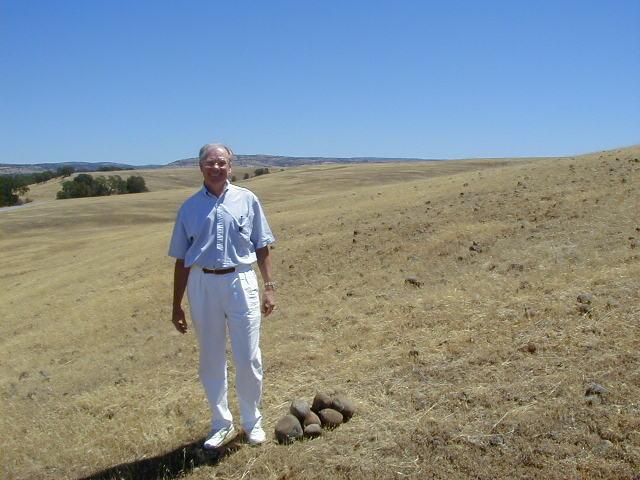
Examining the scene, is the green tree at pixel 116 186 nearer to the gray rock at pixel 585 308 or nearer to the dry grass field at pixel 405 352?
the dry grass field at pixel 405 352

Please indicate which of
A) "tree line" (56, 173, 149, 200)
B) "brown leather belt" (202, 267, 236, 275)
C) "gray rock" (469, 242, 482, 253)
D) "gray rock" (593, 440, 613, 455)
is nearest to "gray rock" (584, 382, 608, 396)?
"gray rock" (593, 440, 613, 455)

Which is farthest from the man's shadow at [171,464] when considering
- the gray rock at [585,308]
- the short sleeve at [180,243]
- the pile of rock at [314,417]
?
the gray rock at [585,308]

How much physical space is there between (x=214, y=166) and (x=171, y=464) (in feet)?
7.46

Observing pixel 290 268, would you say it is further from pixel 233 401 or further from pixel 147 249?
pixel 147 249

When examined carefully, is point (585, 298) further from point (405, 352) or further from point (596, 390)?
point (596, 390)

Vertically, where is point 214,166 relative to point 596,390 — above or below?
above

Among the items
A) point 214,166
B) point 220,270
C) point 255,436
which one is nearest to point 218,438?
point 255,436

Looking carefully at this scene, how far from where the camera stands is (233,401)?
6.37 m

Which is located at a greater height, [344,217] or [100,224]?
[344,217]

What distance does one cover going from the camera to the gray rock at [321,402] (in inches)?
209

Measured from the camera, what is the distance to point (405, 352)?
678cm

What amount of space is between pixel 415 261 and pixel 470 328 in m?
4.05

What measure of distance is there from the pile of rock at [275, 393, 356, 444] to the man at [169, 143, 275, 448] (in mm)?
205

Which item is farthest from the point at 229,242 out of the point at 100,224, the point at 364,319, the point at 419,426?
the point at 100,224
